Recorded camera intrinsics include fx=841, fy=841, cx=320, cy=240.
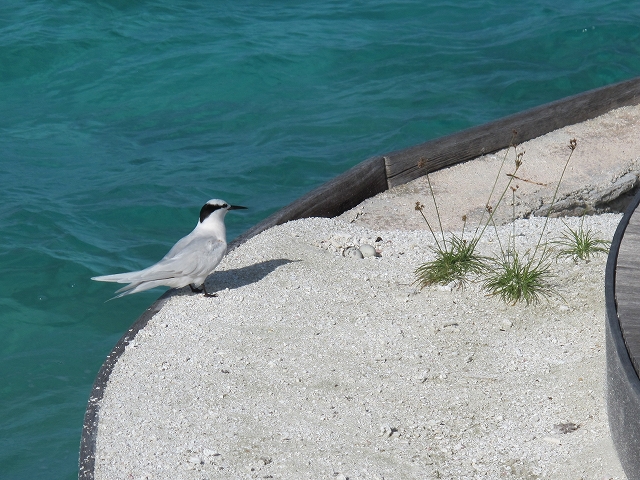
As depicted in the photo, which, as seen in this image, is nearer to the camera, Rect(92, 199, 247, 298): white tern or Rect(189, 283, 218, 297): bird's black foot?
Rect(92, 199, 247, 298): white tern

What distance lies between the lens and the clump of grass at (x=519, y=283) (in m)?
5.01

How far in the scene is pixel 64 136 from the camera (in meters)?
10.5

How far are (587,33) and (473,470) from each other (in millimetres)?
10935

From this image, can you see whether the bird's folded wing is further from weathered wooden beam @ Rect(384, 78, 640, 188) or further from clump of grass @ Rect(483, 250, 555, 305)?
weathered wooden beam @ Rect(384, 78, 640, 188)

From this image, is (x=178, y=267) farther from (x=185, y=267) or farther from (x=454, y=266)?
(x=454, y=266)

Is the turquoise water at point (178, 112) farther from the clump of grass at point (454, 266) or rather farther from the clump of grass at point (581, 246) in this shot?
the clump of grass at point (581, 246)

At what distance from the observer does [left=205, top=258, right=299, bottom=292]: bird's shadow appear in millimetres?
5406

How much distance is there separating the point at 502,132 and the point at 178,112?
17.3ft

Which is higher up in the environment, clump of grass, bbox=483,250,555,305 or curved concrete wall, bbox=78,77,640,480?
curved concrete wall, bbox=78,77,640,480

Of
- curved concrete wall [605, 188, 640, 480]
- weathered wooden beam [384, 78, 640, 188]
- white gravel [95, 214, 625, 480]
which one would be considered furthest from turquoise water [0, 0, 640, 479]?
curved concrete wall [605, 188, 640, 480]

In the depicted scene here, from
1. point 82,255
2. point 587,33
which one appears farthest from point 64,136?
point 587,33

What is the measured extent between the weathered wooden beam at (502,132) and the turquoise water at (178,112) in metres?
2.56

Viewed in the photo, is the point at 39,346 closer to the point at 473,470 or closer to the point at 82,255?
the point at 82,255

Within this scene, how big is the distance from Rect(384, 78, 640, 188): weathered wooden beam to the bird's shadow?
168cm
